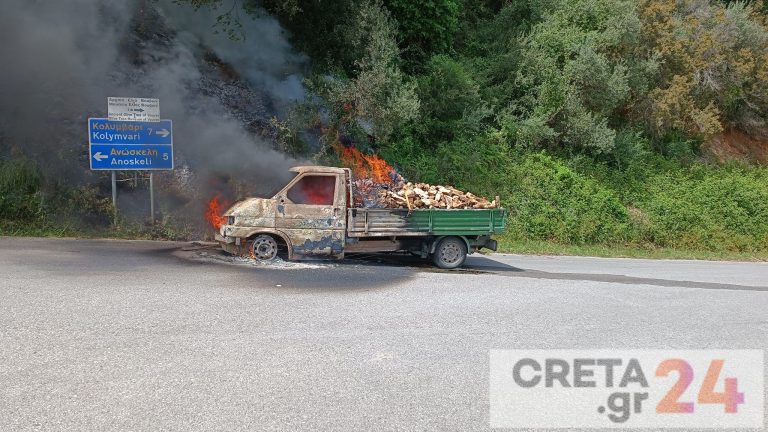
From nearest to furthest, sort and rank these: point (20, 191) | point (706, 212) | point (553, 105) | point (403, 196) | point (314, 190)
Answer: point (314, 190), point (403, 196), point (20, 191), point (706, 212), point (553, 105)

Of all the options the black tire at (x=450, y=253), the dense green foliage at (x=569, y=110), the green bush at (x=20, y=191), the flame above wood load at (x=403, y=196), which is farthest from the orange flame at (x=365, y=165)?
the green bush at (x=20, y=191)

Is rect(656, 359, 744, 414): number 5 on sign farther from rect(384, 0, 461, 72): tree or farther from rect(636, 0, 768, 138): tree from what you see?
rect(636, 0, 768, 138): tree

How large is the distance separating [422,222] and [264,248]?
3.03 metres

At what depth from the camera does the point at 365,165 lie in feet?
48.7

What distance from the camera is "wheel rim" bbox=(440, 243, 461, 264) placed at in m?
11.4

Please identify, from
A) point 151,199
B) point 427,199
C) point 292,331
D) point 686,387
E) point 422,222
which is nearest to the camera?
point 686,387

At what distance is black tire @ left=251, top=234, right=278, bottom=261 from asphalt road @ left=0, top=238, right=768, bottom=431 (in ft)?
1.20

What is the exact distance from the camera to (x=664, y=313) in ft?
26.8

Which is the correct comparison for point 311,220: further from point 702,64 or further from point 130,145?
point 702,64

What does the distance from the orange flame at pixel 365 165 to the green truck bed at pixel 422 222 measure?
1.32m

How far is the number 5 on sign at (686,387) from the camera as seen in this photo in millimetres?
5000

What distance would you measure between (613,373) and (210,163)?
11643 millimetres

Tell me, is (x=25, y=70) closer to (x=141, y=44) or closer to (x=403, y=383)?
(x=141, y=44)

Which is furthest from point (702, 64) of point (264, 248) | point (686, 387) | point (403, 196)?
point (686, 387)
